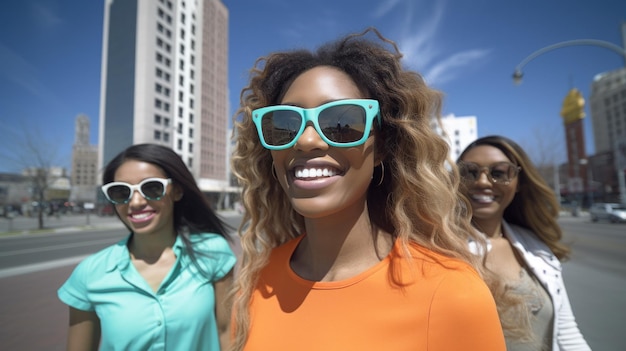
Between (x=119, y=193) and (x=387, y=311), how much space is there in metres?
2.25

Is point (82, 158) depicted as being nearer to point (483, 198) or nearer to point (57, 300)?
point (57, 300)

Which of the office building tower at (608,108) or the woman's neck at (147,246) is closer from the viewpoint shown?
the woman's neck at (147,246)

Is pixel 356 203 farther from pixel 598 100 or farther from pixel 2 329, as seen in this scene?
pixel 598 100

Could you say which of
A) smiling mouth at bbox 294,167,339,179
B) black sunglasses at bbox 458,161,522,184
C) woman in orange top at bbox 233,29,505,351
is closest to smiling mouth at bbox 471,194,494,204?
black sunglasses at bbox 458,161,522,184

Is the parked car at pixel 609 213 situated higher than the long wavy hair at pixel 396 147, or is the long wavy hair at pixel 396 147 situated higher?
the long wavy hair at pixel 396 147

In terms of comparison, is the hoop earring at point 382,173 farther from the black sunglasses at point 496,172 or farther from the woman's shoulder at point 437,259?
the black sunglasses at point 496,172

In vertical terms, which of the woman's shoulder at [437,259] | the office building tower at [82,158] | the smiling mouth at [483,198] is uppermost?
the office building tower at [82,158]

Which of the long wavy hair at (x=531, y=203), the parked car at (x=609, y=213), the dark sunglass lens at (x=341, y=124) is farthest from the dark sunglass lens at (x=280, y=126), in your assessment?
the parked car at (x=609, y=213)

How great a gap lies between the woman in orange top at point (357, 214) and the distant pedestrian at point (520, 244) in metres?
0.78

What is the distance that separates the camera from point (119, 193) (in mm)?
2439

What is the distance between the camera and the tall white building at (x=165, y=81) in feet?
152

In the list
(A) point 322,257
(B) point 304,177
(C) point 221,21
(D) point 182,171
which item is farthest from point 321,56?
(C) point 221,21

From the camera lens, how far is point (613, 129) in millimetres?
76812

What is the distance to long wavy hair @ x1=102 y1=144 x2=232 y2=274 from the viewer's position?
2.55 m
